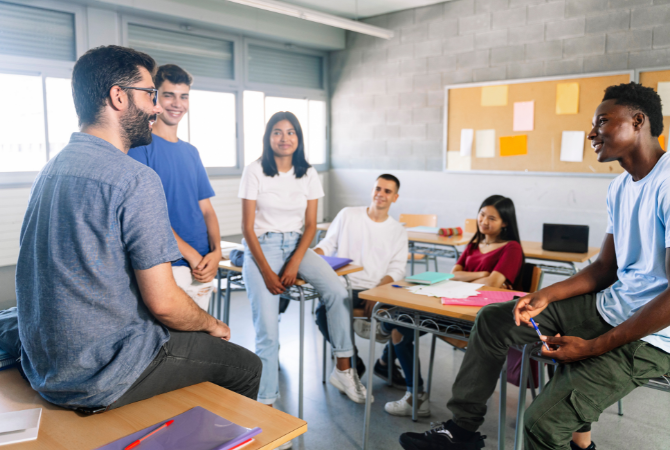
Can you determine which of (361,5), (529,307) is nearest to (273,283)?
(529,307)

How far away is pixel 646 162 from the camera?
166 centimetres

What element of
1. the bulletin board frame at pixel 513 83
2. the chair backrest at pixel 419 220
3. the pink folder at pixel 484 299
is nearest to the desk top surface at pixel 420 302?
the pink folder at pixel 484 299

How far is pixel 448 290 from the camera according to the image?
2.12 meters

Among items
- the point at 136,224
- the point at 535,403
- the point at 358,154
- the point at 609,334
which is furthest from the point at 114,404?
the point at 358,154

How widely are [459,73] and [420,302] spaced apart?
4075 mm

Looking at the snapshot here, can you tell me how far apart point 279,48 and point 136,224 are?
544cm

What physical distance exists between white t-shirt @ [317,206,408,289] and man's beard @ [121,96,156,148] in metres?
1.84

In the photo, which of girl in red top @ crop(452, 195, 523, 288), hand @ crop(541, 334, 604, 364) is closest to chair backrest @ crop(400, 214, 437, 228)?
girl in red top @ crop(452, 195, 523, 288)

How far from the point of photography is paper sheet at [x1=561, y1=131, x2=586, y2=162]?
4676 millimetres

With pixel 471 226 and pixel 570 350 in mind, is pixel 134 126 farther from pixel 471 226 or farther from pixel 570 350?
pixel 471 226

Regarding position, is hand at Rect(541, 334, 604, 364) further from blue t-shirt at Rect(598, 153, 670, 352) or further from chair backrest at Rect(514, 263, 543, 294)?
chair backrest at Rect(514, 263, 543, 294)

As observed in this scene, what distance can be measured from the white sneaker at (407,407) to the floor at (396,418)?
3cm

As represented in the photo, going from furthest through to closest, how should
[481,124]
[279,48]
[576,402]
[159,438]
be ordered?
[279,48]
[481,124]
[576,402]
[159,438]

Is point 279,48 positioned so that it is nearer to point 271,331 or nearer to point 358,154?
point 358,154
